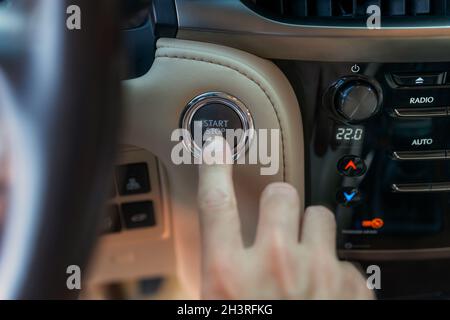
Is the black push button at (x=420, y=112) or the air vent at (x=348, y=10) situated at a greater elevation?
the air vent at (x=348, y=10)

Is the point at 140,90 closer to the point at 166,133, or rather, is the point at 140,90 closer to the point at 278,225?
the point at 166,133

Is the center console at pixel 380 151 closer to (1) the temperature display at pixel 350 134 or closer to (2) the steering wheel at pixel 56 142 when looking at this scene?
(1) the temperature display at pixel 350 134

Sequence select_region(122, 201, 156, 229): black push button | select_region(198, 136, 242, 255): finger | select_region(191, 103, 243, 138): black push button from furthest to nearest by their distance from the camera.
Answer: select_region(122, 201, 156, 229): black push button, select_region(191, 103, 243, 138): black push button, select_region(198, 136, 242, 255): finger

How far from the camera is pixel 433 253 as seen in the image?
3.26 ft

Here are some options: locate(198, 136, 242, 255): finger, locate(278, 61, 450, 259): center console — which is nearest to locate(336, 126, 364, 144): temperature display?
locate(278, 61, 450, 259): center console

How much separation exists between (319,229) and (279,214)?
96 mm

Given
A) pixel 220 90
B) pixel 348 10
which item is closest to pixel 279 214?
pixel 220 90

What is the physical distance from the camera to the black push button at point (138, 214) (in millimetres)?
976

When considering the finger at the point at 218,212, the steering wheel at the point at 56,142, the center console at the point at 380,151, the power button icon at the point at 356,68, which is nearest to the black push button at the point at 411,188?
the center console at the point at 380,151

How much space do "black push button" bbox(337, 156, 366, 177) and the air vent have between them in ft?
0.74

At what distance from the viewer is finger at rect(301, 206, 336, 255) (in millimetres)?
847

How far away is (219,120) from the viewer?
859 mm

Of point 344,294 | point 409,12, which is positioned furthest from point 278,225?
point 409,12

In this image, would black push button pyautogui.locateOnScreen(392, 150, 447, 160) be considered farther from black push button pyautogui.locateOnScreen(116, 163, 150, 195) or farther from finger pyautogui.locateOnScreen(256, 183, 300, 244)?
black push button pyautogui.locateOnScreen(116, 163, 150, 195)
